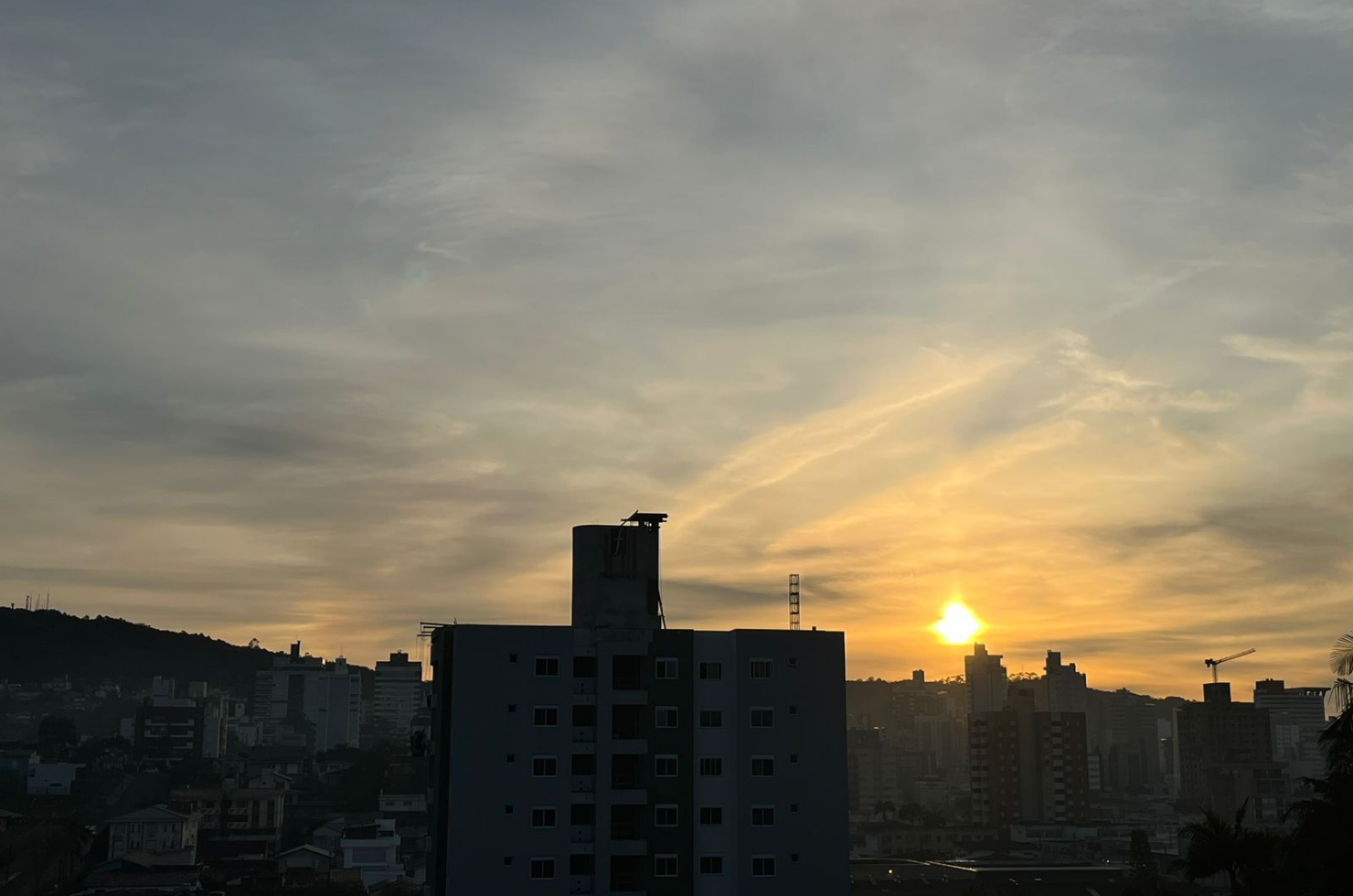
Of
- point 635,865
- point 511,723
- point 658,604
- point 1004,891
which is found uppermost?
point 658,604

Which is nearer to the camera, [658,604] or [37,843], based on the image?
[658,604]

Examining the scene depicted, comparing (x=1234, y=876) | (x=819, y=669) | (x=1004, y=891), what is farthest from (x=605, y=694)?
(x=1004, y=891)

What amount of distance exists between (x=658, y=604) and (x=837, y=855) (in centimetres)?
1563

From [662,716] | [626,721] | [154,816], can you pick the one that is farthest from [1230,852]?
[154,816]

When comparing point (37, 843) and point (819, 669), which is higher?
point (819, 669)

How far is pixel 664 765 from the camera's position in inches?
2734

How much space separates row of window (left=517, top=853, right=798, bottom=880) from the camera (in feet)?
220

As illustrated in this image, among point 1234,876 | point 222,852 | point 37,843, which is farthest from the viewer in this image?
point 222,852

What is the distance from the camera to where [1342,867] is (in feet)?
118

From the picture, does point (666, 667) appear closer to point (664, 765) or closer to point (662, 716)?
point (662, 716)

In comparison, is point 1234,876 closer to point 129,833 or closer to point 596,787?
point 596,787

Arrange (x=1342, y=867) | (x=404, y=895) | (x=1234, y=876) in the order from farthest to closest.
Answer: (x=404, y=895), (x=1234, y=876), (x=1342, y=867)

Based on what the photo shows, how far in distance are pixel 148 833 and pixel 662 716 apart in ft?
429

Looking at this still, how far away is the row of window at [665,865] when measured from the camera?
66938mm
